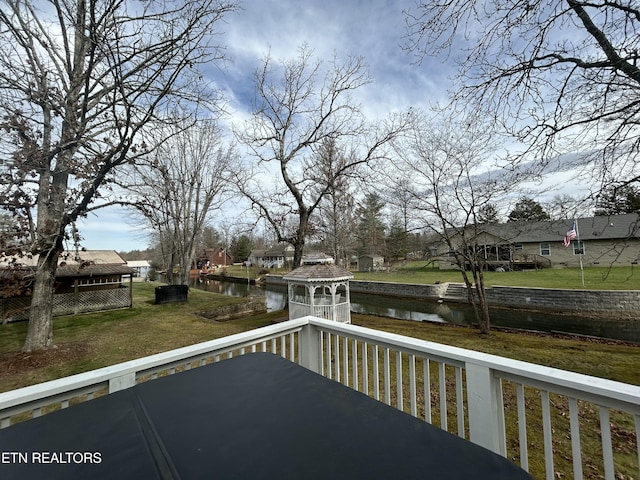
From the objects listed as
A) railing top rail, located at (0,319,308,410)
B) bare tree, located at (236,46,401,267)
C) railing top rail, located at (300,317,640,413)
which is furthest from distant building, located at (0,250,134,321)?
railing top rail, located at (300,317,640,413)

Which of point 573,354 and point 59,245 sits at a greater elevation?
point 59,245

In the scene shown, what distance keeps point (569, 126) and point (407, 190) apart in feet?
14.3

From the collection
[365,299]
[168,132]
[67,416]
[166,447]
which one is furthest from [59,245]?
[365,299]

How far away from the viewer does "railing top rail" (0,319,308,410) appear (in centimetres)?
128

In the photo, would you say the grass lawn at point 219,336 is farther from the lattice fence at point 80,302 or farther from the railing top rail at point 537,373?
the railing top rail at point 537,373

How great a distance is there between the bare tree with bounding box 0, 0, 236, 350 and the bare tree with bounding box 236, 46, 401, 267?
14.6ft

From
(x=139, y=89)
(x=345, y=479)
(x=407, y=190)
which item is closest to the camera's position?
(x=345, y=479)

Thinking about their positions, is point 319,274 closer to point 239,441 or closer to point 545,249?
point 239,441

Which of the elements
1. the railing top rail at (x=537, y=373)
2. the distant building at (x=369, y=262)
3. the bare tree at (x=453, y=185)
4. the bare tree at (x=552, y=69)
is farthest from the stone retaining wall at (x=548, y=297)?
the railing top rail at (x=537, y=373)

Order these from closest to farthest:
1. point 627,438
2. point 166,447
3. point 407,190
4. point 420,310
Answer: point 166,447 < point 627,438 < point 407,190 < point 420,310

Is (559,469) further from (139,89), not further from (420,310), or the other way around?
(420,310)

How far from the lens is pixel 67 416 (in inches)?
40.5

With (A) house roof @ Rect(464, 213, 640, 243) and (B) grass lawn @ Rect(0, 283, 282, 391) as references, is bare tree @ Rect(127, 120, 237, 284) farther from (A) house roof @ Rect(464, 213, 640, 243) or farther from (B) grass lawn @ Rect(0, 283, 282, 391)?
(A) house roof @ Rect(464, 213, 640, 243)

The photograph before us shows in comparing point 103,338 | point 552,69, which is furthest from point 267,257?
point 552,69
